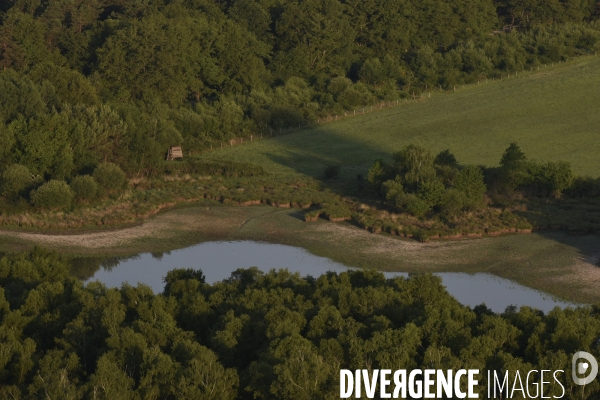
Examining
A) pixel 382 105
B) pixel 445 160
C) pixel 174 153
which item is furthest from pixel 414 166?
pixel 382 105

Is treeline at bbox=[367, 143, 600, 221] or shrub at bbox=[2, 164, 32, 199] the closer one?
treeline at bbox=[367, 143, 600, 221]

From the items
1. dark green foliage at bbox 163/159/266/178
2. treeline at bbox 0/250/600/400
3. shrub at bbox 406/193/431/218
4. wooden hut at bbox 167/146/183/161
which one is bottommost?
treeline at bbox 0/250/600/400

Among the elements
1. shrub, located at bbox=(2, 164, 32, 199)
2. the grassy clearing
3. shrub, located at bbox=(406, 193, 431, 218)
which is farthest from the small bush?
shrub, located at bbox=(2, 164, 32, 199)

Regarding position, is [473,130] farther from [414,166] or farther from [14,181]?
[14,181]

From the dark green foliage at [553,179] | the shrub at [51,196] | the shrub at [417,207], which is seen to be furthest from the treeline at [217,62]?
the dark green foliage at [553,179]

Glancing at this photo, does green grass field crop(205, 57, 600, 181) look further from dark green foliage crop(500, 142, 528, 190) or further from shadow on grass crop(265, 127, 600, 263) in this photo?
dark green foliage crop(500, 142, 528, 190)

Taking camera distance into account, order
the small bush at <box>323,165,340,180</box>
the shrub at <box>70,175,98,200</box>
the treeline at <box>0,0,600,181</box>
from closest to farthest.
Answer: the shrub at <box>70,175,98,200</box>
the treeline at <box>0,0,600,181</box>
the small bush at <box>323,165,340,180</box>

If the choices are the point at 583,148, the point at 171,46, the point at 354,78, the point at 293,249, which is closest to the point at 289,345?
the point at 293,249
